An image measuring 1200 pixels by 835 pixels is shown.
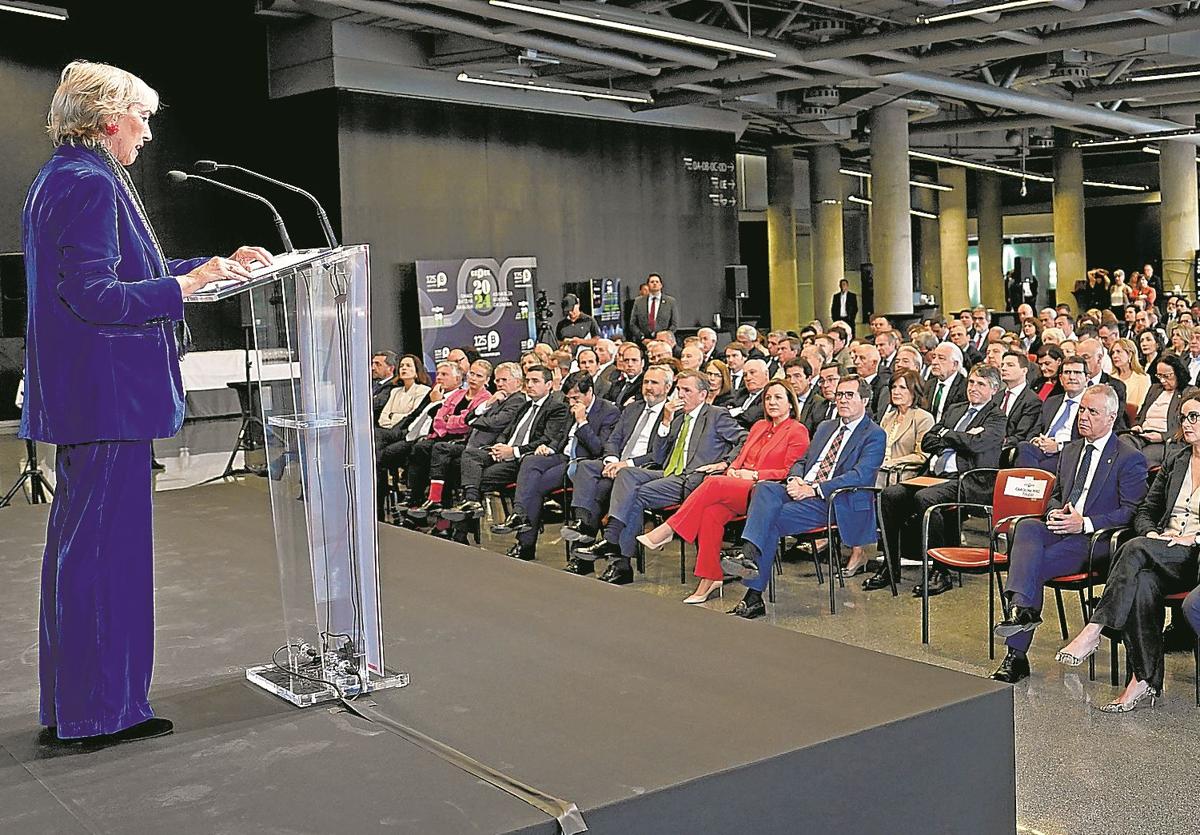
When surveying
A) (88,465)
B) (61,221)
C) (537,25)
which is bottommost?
(88,465)

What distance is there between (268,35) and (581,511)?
951 centimetres

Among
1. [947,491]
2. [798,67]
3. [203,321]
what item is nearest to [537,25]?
[798,67]

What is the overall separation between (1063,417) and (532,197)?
1037 centimetres

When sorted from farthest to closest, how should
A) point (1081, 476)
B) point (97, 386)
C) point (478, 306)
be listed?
point (478, 306) < point (1081, 476) < point (97, 386)

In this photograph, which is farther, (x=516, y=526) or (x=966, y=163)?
(x=966, y=163)

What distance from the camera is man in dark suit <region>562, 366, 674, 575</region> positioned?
23.5ft

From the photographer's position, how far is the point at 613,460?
7.30m

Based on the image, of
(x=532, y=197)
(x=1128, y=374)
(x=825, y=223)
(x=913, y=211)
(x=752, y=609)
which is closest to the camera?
(x=752, y=609)

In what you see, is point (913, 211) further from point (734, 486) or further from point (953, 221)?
point (734, 486)

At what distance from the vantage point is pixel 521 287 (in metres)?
15.9

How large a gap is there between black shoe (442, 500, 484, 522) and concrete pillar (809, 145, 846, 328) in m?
17.7

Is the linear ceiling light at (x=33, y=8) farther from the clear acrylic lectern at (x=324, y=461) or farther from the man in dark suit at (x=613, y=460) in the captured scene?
the clear acrylic lectern at (x=324, y=461)

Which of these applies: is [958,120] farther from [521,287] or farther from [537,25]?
[537,25]

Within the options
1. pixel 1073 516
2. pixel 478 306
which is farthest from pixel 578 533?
pixel 478 306
